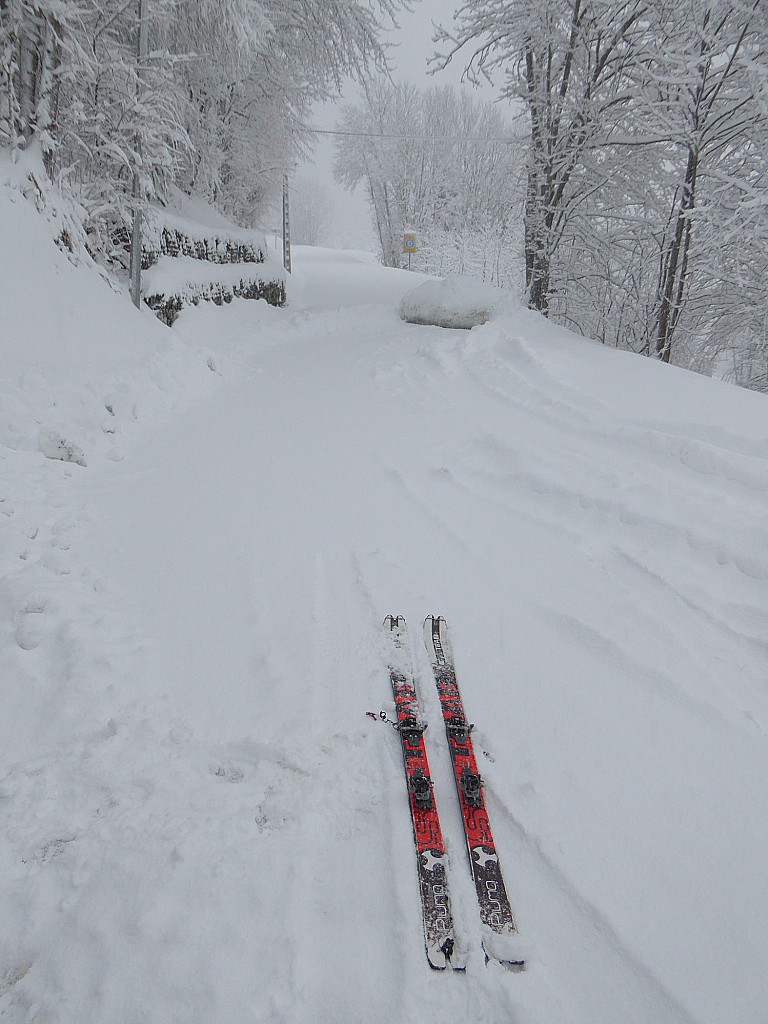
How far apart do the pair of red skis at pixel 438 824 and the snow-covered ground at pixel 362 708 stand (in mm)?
46

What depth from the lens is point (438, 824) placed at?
1.86 metres

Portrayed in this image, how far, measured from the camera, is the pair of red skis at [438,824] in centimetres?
155

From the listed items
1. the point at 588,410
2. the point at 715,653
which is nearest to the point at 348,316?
the point at 588,410

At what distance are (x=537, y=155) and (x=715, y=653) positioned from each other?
1028 cm

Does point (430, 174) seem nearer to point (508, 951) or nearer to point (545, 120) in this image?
point (545, 120)

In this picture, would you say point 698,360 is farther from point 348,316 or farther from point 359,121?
point 359,121

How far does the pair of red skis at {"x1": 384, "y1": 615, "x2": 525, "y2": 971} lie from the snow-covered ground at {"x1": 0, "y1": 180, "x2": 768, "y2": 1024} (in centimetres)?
5

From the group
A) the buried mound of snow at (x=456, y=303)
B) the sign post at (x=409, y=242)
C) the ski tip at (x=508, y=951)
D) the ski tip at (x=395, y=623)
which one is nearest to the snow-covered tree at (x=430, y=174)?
the sign post at (x=409, y=242)

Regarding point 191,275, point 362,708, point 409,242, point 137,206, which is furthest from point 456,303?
point 409,242

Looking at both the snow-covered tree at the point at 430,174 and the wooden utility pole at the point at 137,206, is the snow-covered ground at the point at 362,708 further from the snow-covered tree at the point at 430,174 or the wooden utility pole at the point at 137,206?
the snow-covered tree at the point at 430,174

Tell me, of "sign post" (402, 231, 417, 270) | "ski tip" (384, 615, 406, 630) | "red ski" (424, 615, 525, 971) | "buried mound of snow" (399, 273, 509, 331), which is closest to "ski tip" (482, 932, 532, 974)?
"red ski" (424, 615, 525, 971)

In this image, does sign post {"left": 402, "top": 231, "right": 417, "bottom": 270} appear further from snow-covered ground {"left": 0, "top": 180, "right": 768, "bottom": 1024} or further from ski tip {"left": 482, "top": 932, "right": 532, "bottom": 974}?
ski tip {"left": 482, "top": 932, "right": 532, "bottom": 974}

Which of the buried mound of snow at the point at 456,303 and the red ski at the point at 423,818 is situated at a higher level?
the buried mound of snow at the point at 456,303

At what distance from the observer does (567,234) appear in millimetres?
10047
